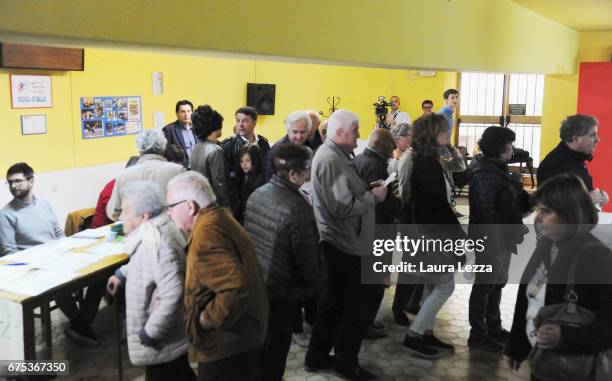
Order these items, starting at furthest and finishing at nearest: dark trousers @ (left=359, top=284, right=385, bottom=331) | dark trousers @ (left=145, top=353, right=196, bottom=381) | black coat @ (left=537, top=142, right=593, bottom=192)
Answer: black coat @ (left=537, top=142, right=593, bottom=192) < dark trousers @ (left=359, top=284, right=385, bottom=331) < dark trousers @ (left=145, top=353, right=196, bottom=381)

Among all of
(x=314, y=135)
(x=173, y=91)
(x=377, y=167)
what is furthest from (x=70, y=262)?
(x=173, y=91)

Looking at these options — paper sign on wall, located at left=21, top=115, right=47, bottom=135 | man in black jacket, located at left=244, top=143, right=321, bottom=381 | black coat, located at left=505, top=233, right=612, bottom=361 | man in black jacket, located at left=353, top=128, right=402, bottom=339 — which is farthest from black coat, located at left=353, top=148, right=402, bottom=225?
paper sign on wall, located at left=21, top=115, right=47, bottom=135

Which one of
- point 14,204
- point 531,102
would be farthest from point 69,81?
point 531,102

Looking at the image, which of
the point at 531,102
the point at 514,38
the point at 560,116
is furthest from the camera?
the point at 531,102

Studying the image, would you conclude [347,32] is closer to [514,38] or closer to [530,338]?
[530,338]

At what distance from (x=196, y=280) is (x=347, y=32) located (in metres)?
1.63

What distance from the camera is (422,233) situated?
381 centimetres

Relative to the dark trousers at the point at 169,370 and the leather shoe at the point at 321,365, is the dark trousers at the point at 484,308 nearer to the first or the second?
the leather shoe at the point at 321,365

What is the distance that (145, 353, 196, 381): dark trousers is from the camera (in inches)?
109

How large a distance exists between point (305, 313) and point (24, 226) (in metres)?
2.19

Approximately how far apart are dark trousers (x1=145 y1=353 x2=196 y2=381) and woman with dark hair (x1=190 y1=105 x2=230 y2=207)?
166cm

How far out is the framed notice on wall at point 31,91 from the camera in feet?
17.9

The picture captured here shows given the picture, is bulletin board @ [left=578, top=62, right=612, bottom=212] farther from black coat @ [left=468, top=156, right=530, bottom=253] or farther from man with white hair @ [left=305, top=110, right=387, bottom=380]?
man with white hair @ [left=305, top=110, right=387, bottom=380]

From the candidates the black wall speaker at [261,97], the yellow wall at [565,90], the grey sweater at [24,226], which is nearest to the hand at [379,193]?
the grey sweater at [24,226]
